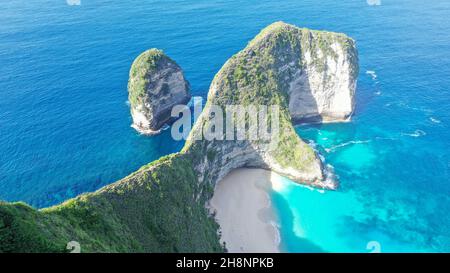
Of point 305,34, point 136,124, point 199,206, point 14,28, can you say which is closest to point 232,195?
point 199,206

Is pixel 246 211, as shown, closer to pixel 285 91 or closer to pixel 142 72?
pixel 285 91

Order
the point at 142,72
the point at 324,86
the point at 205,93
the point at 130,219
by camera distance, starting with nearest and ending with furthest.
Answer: the point at 130,219 < the point at 142,72 < the point at 324,86 < the point at 205,93

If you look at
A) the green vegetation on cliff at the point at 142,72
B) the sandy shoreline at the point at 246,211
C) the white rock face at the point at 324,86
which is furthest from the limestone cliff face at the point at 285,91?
the green vegetation on cliff at the point at 142,72

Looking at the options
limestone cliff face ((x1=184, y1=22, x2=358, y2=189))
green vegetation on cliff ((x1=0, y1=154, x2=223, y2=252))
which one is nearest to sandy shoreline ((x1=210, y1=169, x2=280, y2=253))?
limestone cliff face ((x1=184, y1=22, x2=358, y2=189))

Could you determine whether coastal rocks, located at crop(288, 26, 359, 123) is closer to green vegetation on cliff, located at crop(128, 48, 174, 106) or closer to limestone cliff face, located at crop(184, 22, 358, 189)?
limestone cliff face, located at crop(184, 22, 358, 189)

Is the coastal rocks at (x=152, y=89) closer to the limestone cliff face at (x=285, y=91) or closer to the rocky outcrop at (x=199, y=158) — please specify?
the rocky outcrop at (x=199, y=158)

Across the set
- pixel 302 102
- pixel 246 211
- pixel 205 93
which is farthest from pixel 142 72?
pixel 246 211
